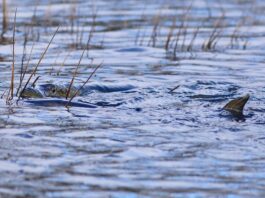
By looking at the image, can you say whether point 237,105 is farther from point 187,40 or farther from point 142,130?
point 187,40

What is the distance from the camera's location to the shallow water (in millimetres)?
4258

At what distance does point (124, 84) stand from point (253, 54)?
10.9 feet

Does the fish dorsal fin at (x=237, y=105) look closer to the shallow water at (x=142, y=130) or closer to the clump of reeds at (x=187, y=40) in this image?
the shallow water at (x=142, y=130)

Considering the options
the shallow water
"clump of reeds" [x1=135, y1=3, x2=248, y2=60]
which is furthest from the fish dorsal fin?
"clump of reeds" [x1=135, y1=3, x2=248, y2=60]

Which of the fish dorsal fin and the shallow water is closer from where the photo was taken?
the shallow water

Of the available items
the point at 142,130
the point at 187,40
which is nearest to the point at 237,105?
the point at 142,130

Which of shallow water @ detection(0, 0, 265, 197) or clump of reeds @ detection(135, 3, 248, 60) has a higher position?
shallow water @ detection(0, 0, 265, 197)

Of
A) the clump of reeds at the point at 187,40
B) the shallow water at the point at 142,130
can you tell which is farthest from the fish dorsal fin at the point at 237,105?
the clump of reeds at the point at 187,40

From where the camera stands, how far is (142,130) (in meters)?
5.61

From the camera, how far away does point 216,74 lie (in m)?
8.62

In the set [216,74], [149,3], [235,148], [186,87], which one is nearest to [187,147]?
[235,148]

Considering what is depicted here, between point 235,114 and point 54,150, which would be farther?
point 235,114

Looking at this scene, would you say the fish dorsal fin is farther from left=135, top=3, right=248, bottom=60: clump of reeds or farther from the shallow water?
left=135, top=3, right=248, bottom=60: clump of reeds

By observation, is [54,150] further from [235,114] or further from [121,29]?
[121,29]
